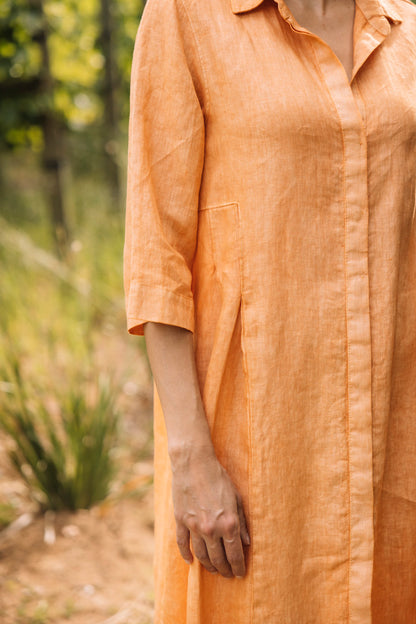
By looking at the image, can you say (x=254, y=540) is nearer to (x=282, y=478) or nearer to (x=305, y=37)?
(x=282, y=478)

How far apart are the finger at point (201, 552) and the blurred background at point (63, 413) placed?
1.29m

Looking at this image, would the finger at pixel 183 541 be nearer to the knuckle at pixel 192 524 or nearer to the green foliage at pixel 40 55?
the knuckle at pixel 192 524

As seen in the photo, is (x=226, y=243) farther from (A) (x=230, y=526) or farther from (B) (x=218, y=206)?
(A) (x=230, y=526)

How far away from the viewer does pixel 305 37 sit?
1.00 metres

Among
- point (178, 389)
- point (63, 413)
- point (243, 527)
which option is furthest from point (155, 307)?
point (63, 413)

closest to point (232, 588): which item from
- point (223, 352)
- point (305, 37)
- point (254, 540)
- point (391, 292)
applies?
point (254, 540)

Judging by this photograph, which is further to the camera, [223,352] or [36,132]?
[36,132]

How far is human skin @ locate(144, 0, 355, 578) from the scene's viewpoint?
0.95 metres

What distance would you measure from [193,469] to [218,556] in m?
0.14

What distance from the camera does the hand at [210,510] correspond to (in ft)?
3.11

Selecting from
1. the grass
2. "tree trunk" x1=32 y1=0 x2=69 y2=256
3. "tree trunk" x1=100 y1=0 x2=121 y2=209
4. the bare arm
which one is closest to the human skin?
the bare arm

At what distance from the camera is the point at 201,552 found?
3.20 feet

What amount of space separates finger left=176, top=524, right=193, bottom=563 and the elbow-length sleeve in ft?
1.02

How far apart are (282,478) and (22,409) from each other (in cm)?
159
